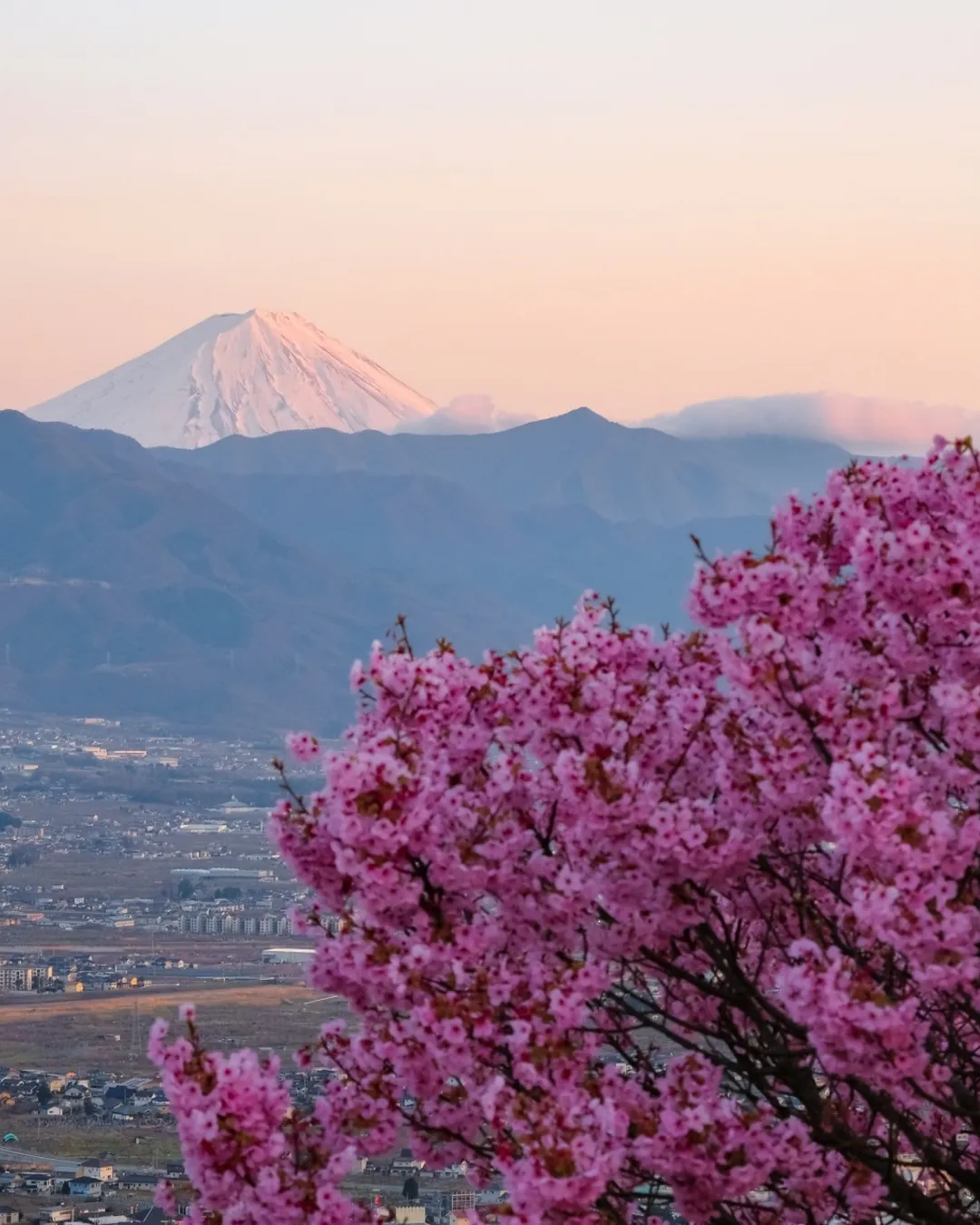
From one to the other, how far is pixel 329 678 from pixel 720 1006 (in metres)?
170

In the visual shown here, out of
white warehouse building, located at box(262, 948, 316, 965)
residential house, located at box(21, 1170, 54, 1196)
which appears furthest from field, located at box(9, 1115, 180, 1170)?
white warehouse building, located at box(262, 948, 316, 965)

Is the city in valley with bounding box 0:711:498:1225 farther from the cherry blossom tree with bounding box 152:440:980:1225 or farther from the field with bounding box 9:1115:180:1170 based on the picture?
the cherry blossom tree with bounding box 152:440:980:1225

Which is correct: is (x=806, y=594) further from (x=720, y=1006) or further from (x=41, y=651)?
(x=41, y=651)

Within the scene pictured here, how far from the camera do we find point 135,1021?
58.2 m

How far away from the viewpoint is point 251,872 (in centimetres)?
9288

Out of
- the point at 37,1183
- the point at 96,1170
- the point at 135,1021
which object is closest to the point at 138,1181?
the point at 96,1170

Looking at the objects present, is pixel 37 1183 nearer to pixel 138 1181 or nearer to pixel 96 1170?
pixel 138 1181

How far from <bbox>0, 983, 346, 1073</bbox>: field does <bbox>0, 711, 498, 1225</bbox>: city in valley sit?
0.11 meters

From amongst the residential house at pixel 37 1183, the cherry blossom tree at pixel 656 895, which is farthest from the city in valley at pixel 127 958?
the cherry blossom tree at pixel 656 895

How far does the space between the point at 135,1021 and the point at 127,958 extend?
12100mm

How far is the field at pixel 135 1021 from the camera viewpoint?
5216 cm

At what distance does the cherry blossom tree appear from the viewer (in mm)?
5570

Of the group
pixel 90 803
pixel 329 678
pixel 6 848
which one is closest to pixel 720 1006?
pixel 6 848

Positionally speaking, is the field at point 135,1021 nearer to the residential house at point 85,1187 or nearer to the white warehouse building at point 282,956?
the white warehouse building at point 282,956
